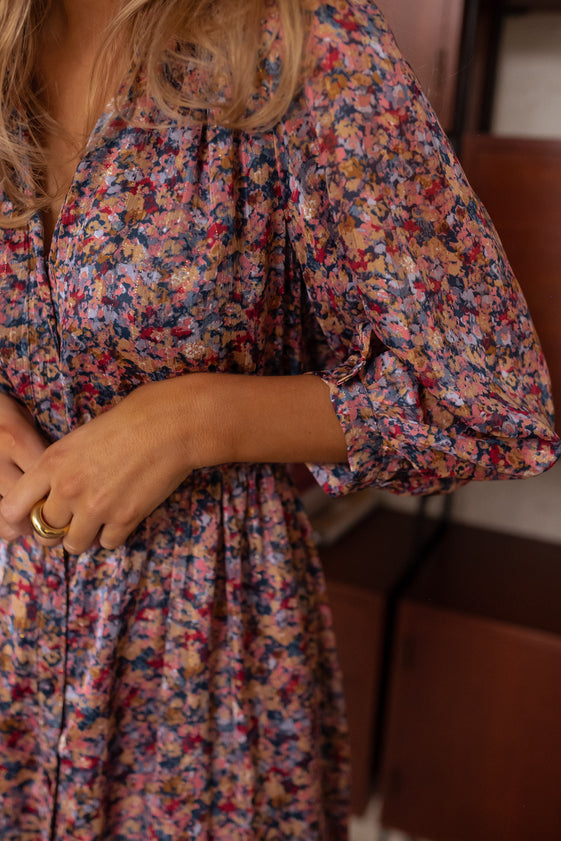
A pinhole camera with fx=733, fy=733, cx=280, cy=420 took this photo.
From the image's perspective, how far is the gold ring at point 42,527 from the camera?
72 cm

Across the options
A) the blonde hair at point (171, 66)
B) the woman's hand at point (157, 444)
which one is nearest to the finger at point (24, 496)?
the woman's hand at point (157, 444)

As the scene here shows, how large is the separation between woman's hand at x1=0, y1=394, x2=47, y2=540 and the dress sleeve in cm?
31

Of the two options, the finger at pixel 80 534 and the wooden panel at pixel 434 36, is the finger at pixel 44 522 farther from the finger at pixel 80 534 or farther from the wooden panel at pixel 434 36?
the wooden panel at pixel 434 36

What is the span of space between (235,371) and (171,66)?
30 centimetres

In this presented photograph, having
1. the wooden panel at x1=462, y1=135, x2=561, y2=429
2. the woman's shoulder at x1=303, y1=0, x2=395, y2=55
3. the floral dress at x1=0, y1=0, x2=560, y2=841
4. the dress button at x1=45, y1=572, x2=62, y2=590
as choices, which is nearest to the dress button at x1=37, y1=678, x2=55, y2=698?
the floral dress at x1=0, y1=0, x2=560, y2=841

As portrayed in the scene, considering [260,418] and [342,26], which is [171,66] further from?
[260,418]

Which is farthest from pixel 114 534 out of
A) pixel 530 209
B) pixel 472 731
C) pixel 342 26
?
pixel 472 731

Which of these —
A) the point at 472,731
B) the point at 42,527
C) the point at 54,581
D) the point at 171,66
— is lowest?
the point at 472,731

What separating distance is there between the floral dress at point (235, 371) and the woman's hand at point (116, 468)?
0.06 metres

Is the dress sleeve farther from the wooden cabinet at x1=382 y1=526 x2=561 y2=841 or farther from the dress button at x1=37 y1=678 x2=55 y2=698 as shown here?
the wooden cabinet at x1=382 y1=526 x2=561 y2=841

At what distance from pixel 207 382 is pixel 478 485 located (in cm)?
104

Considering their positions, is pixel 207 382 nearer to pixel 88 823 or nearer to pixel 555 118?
pixel 88 823

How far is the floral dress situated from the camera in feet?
2.14

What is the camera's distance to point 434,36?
1127 millimetres
